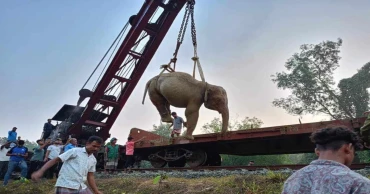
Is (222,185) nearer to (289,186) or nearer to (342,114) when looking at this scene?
(289,186)

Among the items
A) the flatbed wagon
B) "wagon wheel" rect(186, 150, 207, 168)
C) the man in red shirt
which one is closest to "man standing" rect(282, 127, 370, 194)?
the flatbed wagon

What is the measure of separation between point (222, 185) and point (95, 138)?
1936mm

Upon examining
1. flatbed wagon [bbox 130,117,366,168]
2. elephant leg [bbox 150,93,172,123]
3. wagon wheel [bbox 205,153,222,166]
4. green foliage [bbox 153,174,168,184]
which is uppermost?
elephant leg [bbox 150,93,172,123]

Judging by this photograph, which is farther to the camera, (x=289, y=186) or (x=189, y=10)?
(x=189, y=10)

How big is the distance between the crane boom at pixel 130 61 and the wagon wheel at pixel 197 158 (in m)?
4.98

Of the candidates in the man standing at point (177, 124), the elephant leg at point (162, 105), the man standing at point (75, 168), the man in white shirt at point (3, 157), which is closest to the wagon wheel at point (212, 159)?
the man standing at point (177, 124)

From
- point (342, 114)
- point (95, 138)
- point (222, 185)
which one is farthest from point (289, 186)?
point (342, 114)

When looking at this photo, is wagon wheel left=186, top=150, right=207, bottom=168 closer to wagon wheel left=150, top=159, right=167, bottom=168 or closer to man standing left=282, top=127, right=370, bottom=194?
wagon wheel left=150, top=159, right=167, bottom=168

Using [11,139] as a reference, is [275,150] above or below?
below

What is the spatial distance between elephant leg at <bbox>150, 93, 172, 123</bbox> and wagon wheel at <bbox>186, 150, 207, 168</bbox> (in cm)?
172

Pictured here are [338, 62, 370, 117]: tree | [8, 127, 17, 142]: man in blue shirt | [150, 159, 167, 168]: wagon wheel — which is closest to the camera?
[150, 159, 167, 168]: wagon wheel

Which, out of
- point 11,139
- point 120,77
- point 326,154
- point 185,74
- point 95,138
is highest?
point 120,77

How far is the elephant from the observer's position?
632 centimetres

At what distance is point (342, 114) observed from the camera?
2484cm
